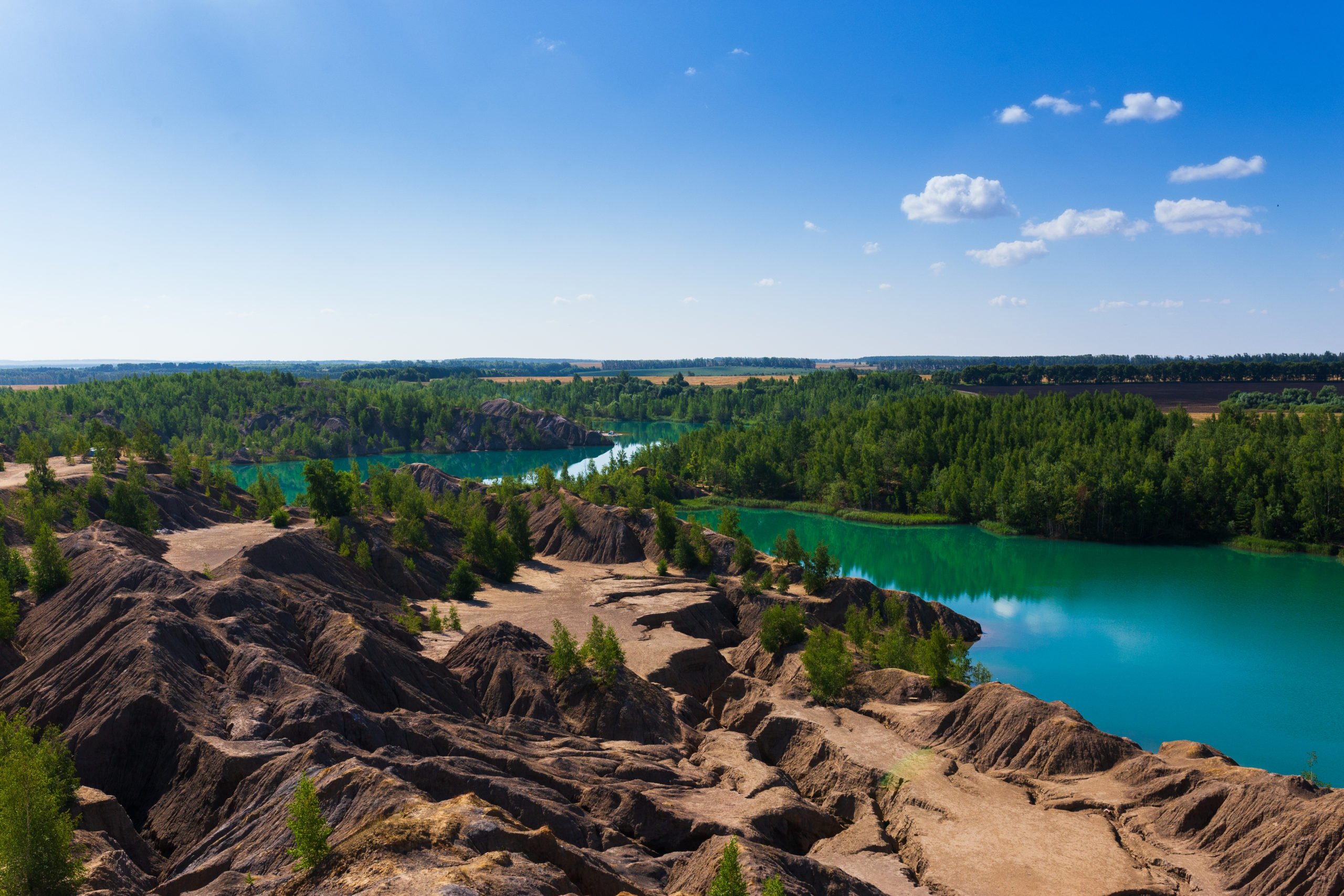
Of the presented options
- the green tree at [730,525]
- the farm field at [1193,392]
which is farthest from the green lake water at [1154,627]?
the farm field at [1193,392]

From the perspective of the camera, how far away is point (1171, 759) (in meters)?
34.6

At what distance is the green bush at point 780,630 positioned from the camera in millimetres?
51125

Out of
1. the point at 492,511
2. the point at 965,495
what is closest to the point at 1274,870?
the point at 492,511

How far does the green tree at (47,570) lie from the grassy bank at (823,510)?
80001 mm

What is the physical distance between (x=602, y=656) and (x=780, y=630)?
47.8ft

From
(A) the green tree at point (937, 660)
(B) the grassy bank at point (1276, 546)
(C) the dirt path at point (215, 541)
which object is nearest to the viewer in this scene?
(A) the green tree at point (937, 660)

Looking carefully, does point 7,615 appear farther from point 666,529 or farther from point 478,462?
point 478,462

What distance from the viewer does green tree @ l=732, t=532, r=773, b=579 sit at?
67562 millimetres

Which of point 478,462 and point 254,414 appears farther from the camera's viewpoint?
point 254,414

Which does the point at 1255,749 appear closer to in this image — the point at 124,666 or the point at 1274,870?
the point at 1274,870

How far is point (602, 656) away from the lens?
41031mm

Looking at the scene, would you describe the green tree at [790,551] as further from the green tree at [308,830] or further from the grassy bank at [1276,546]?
the grassy bank at [1276,546]

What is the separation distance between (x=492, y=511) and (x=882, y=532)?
Answer: 48.3m

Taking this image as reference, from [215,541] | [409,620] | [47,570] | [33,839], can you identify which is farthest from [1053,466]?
[33,839]
